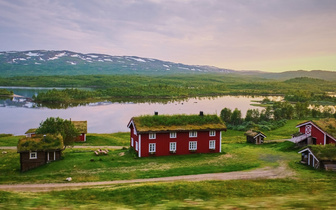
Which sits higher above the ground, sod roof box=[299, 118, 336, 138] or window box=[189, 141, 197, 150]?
sod roof box=[299, 118, 336, 138]

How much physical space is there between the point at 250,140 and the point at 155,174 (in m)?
24.3

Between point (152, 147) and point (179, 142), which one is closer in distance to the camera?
point (152, 147)

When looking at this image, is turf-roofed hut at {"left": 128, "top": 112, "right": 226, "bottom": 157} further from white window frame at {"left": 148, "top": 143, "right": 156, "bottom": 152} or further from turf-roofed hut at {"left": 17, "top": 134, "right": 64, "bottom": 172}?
turf-roofed hut at {"left": 17, "top": 134, "right": 64, "bottom": 172}

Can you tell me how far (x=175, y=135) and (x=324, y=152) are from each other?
635 inches

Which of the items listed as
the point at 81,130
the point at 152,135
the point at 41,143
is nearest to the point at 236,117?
the point at 81,130

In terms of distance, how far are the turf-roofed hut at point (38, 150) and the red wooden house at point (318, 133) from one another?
99.1 ft

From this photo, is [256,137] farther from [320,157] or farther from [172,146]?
[320,157]

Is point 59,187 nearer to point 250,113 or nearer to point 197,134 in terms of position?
point 197,134

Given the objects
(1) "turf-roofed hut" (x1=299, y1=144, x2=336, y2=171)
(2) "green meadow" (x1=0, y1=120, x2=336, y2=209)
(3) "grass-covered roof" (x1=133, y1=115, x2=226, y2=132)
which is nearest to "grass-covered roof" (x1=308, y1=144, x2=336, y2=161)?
(1) "turf-roofed hut" (x1=299, y1=144, x2=336, y2=171)

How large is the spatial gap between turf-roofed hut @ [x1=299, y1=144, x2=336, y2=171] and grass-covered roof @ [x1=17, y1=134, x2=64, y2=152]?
2664cm

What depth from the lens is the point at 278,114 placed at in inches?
3078

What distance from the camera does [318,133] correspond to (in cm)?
3841

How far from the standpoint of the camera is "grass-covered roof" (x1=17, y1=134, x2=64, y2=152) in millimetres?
31516

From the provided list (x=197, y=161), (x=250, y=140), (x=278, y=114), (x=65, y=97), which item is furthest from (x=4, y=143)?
(x=65, y=97)
